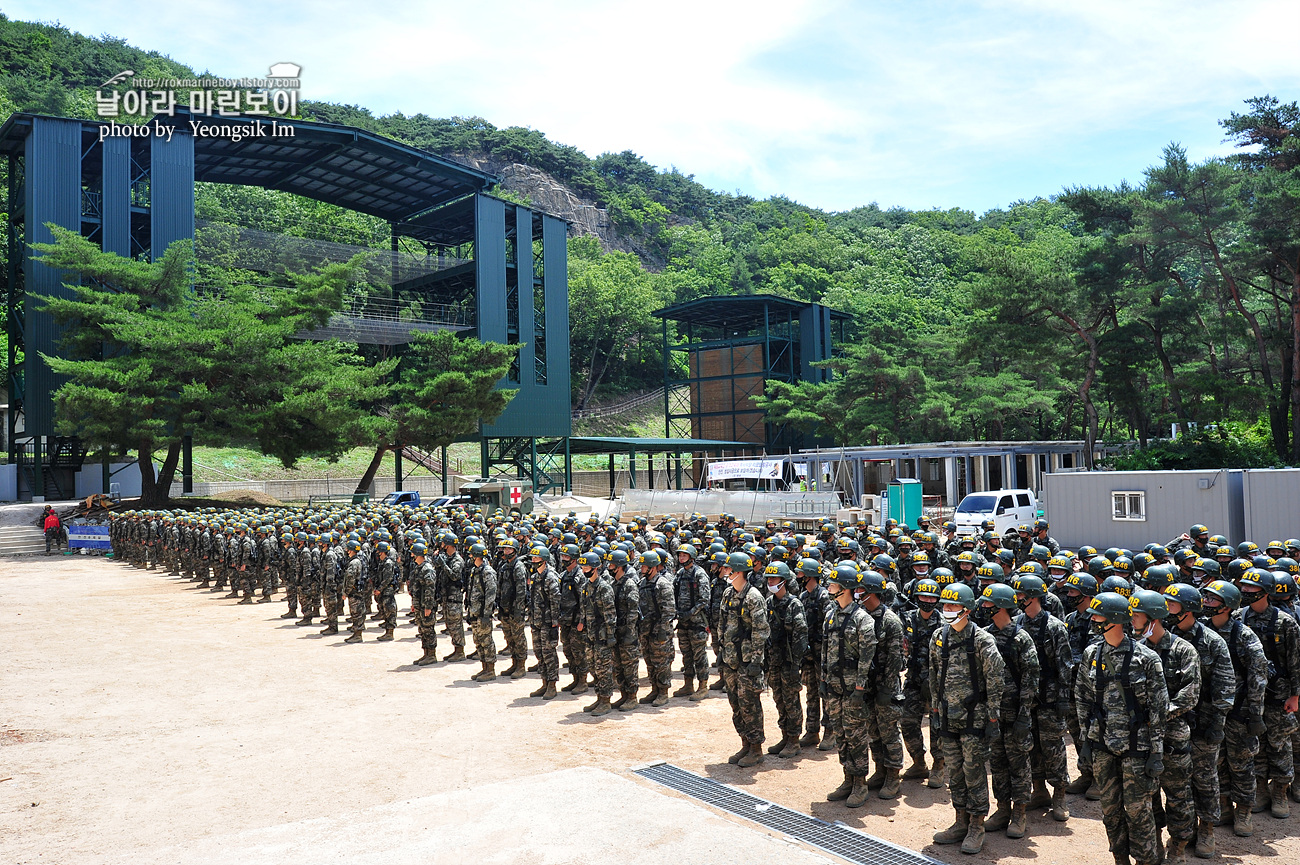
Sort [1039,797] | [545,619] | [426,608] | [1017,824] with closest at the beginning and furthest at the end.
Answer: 1. [1017,824]
2. [1039,797]
3. [545,619]
4. [426,608]

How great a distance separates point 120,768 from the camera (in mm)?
8281

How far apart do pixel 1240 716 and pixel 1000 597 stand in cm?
191

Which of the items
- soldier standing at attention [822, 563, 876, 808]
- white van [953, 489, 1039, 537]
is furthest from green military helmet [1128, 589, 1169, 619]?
white van [953, 489, 1039, 537]

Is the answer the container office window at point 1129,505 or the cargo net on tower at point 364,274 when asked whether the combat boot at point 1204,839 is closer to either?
the container office window at point 1129,505

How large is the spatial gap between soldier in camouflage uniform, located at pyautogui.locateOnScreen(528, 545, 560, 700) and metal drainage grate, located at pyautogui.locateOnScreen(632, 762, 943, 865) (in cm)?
306

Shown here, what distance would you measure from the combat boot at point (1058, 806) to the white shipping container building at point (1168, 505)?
12486 millimetres

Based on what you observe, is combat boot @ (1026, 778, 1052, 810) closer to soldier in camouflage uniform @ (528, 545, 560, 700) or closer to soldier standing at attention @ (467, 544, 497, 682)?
soldier in camouflage uniform @ (528, 545, 560, 700)

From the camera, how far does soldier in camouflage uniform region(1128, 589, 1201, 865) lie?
570cm

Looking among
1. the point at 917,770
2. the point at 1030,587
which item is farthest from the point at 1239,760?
the point at 917,770

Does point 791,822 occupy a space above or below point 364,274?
below

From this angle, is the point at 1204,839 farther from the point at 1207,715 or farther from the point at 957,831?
the point at 957,831

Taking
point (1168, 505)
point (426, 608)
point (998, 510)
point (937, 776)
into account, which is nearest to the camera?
point (937, 776)

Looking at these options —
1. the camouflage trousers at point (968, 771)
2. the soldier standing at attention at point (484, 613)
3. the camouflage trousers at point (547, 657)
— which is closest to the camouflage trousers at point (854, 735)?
the camouflage trousers at point (968, 771)

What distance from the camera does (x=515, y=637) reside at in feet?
39.1
